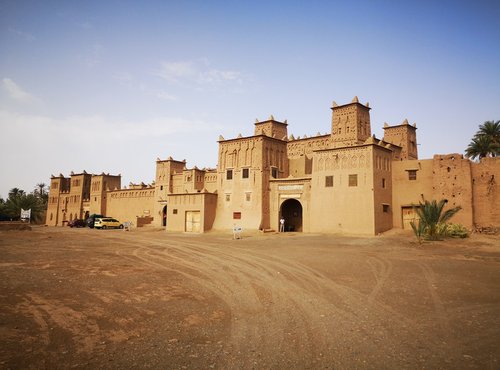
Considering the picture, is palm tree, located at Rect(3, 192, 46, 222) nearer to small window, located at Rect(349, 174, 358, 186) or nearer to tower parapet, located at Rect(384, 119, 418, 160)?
small window, located at Rect(349, 174, 358, 186)

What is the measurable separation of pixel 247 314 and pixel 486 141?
43.1 m

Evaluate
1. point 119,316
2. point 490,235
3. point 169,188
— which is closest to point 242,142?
point 169,188

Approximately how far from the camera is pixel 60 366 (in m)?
4.88

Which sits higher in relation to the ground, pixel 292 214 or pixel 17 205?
pixel 17 205

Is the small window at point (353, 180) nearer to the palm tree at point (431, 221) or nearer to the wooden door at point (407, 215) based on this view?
the wooden door at point (407, 215)

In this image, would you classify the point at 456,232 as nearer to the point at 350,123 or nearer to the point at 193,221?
the point at 350,123

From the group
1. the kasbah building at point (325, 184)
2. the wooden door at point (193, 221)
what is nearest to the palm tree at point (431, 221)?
the kasbah building at point (325, 184)

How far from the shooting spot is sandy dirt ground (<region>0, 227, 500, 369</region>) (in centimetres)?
542

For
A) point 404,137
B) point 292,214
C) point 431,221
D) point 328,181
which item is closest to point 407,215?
point 328,181

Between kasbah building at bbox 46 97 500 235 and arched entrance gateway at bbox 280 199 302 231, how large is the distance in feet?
0.36

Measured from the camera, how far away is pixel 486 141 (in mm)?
39406

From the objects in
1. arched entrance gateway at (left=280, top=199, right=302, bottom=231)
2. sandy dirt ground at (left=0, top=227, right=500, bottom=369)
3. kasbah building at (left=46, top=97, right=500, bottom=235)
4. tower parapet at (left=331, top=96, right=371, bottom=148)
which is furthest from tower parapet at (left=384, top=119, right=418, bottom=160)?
sandy dirt ground at (left=0, top=227, right=500, bottom=369)

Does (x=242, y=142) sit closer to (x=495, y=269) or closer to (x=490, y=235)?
(x=490, y=235)

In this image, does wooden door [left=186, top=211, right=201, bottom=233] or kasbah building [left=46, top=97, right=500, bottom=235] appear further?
wooden door [left=186, top=211, right=201, bottom=233]
